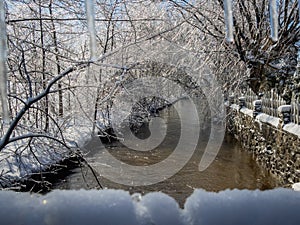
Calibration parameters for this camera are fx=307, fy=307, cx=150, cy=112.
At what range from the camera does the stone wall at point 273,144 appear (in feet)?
14.8

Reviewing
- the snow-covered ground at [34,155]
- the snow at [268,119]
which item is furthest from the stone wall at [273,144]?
the snow-covered ground at [34,155]

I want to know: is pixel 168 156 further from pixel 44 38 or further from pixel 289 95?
pixel 44 38

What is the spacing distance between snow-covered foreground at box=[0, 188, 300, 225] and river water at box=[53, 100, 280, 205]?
2.73 metres

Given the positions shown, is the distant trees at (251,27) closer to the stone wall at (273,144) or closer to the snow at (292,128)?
the stone wall at (273,144)

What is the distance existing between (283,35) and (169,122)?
21.9ft

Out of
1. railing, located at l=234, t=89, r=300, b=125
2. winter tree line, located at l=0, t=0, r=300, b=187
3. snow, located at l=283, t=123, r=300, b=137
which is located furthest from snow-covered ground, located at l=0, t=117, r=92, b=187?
railing, located at l=234, t=89, r=300, b=125

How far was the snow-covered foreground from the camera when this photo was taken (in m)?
0.79

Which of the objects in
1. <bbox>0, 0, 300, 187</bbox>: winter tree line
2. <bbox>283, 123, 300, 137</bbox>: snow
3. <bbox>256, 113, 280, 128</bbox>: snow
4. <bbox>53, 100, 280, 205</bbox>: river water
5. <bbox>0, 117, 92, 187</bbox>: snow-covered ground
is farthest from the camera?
<bbox>256, 113, 280, 128</bbox>: snow

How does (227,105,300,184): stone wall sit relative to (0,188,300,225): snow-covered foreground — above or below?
below

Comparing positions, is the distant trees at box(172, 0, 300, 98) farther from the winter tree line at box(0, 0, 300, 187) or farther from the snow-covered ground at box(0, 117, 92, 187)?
the snow-covered ground at box(0, 117, 92, 187)

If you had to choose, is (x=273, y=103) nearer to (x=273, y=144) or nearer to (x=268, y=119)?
(x=268, y=119)

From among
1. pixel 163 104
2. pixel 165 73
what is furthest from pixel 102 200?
pixel 163 104

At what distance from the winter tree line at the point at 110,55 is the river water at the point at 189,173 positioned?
0.70 m

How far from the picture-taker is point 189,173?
19.2ft
